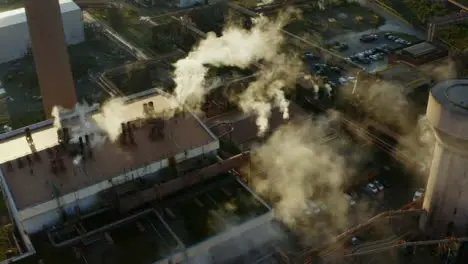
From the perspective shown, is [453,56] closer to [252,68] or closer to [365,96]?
[365,96]

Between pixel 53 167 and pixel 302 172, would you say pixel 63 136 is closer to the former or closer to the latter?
pixel 53 167

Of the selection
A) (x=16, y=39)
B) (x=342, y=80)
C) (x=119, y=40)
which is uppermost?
(x=16, y=39)

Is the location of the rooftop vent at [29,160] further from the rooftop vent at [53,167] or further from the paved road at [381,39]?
the paved road at [381,39]

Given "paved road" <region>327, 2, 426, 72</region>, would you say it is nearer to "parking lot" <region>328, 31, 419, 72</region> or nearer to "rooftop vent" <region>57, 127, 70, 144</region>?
"parking lot" <region>328, 31, 419, 72</region>

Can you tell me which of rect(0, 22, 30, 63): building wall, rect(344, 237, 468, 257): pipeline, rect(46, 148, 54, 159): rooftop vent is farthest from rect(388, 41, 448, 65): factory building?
rect(0, 22, 30, 63): building wall

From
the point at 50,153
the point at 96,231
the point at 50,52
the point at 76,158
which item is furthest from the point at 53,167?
the point at 50,52

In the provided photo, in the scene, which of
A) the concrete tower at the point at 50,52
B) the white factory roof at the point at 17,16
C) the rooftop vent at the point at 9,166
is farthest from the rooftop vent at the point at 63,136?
the white factory roof at the point at 17,16
